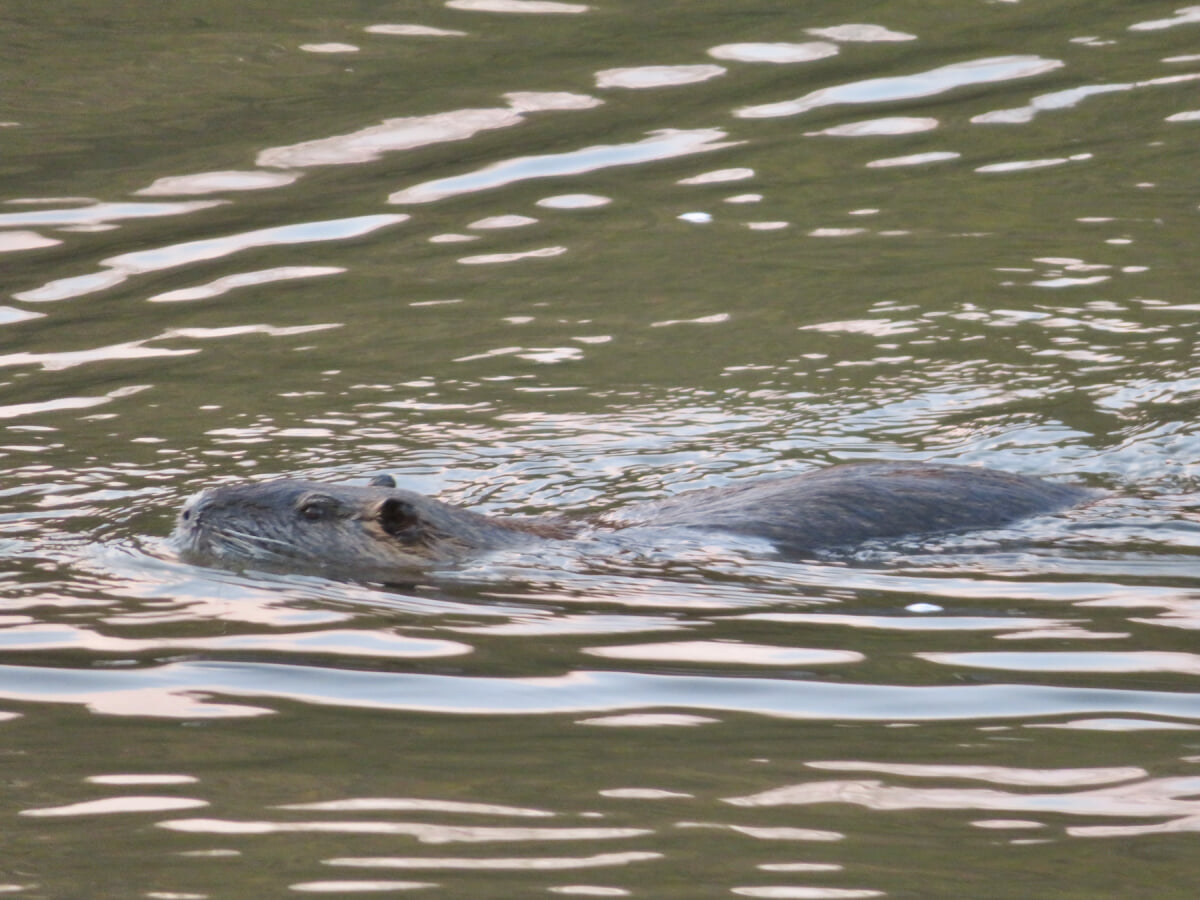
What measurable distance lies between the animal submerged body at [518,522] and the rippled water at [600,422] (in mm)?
126

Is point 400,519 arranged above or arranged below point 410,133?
below

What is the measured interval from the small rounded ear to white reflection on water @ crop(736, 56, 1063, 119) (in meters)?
5.82

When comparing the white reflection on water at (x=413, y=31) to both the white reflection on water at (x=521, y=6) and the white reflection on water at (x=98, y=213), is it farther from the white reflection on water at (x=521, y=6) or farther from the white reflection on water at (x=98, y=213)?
the white reflection on water at (x=98, y=213)

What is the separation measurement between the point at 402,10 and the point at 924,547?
814cm

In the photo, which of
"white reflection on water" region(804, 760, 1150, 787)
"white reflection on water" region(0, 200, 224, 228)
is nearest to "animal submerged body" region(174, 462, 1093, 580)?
"white reflection on water" region(804, 760, 1150, 787)

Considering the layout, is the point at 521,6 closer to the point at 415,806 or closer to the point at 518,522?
the point at 518,522

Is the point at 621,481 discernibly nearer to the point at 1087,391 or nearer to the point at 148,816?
the point at 1087,391

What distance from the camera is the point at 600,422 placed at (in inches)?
315

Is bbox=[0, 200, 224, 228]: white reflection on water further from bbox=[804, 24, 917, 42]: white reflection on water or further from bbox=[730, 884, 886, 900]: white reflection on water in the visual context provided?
bbox=[730, 884, 886, 900]: white reflection on water

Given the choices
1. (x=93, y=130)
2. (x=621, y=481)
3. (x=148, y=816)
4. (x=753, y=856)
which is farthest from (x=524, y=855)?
(x=93, y=130)

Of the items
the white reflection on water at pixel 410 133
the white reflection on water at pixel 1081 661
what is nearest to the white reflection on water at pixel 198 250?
the white reflection on water at pixel 410 133

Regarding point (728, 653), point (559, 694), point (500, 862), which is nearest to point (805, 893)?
point (500, 862)

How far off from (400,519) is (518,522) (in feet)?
1.48

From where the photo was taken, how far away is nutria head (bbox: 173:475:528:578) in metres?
6.51
